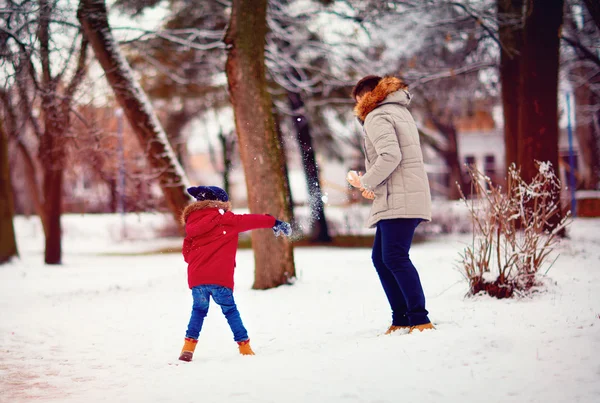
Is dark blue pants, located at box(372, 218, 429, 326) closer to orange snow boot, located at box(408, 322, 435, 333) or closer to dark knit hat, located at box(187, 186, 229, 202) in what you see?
orange snow boot, located at box(408, 322, 435, 333)

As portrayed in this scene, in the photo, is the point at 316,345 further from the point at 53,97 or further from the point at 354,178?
the point at 53,97

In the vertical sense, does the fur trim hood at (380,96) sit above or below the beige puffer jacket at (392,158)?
above

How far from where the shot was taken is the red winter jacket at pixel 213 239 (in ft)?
14.6

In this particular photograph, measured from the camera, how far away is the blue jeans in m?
4.47

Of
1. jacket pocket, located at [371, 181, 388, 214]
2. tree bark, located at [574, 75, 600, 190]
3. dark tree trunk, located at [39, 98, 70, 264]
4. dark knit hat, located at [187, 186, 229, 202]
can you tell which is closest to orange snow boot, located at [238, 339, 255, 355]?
dark knit hat, located at [187, 186, 229, 202]

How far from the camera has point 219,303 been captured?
4.49 metres

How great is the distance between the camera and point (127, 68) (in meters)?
9.06

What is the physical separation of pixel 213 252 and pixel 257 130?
322 centimetres

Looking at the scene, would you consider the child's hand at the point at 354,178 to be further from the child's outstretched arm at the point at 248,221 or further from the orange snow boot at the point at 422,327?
the orange snow boot at the point at 422,327

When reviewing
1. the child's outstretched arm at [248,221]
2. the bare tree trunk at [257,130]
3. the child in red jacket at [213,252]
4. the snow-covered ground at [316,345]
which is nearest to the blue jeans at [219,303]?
the child in red jacket at [213,252]

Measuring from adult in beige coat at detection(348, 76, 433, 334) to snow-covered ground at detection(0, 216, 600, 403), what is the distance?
1.28ft

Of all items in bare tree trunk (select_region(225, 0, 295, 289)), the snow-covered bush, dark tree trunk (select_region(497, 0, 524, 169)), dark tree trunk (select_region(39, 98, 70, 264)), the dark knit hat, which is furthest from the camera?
dark tree trunk (select_region(39, 98, 70, 264))

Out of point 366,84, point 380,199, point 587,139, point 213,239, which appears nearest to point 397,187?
point 380,199

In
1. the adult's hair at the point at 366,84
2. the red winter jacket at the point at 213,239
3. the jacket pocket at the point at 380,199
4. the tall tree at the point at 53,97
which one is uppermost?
the tall tree at the point at 53,97
